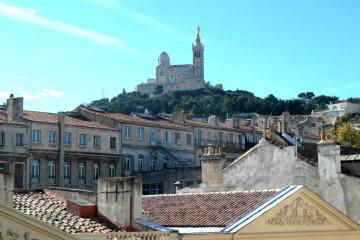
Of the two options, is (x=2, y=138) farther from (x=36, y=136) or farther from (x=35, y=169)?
(x=35, y=169)

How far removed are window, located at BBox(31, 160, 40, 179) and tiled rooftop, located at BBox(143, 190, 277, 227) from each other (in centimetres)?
4404

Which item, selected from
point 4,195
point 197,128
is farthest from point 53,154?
point 4,195

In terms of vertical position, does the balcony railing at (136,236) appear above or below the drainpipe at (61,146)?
below

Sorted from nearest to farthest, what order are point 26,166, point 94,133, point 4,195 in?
point 4,195 → point 26,166 → point 94,133

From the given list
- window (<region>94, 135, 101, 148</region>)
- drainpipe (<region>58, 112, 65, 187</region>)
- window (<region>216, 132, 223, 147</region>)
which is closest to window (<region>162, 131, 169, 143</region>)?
window (<region>216, 132, 223, 147</region>)

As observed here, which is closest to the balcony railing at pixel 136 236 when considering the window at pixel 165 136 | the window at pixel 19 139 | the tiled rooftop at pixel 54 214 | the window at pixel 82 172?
the tiled rooftop at pixel 54 214

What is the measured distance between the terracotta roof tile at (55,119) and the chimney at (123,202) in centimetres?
5020

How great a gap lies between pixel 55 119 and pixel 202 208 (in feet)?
166

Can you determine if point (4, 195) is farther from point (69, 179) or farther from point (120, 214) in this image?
point (69, 179)

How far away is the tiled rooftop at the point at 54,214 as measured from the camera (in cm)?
2058

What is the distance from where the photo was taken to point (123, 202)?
2228 cm

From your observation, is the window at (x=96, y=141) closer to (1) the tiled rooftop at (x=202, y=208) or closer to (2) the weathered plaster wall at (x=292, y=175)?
(2) the weathered plaster wall at (x=292, y=175)

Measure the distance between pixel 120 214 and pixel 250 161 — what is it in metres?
13.9

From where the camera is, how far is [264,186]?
33969mm
